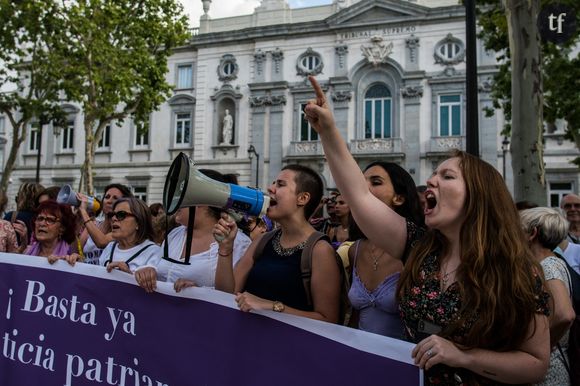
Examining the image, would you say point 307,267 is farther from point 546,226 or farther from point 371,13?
point 371,13

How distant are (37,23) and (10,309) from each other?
53.7ft

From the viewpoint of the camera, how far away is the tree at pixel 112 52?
658 inches

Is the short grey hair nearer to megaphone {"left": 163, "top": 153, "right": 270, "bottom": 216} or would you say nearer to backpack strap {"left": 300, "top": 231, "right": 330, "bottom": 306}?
backpack strap {"left": 300, "top": 231, "right": 330, "bottom": 306}

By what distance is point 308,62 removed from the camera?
80.6 ft

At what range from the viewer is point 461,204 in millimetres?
2109

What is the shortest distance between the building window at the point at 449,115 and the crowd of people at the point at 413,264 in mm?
19987

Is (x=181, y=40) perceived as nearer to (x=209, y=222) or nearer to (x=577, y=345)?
(x=209, y=222)

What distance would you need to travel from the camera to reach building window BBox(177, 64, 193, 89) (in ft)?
87.6

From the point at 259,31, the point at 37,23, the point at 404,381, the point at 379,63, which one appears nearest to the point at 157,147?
the point at 259,31

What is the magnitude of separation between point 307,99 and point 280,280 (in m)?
21.8

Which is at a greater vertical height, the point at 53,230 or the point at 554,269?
the point at 53,230

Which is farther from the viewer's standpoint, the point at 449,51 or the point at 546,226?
the point at 449,51

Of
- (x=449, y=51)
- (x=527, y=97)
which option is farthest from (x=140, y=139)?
(x=527, y=97)

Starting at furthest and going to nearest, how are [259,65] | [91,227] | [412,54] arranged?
[259,65] → [412,54] → [91,227]
